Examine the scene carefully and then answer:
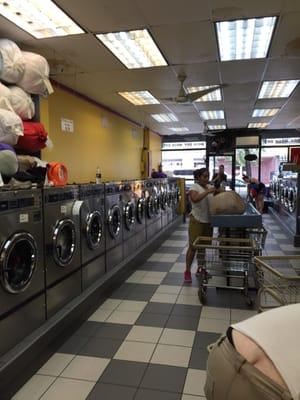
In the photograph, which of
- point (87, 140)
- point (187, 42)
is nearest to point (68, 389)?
point (187, 42)

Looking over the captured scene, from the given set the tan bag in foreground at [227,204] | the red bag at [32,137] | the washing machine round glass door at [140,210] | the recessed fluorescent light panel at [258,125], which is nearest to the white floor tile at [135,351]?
the tan bag in foreground at [227,204]

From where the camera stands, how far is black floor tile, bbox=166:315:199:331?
3230mm

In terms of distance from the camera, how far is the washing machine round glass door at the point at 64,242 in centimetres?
298

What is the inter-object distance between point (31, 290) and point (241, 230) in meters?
2.66

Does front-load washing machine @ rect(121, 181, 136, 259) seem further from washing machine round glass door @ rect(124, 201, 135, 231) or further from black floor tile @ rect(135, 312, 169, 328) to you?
black floor tile @ rect(135, 312, 169, 328)

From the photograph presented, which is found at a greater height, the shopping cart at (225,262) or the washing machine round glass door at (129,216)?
the washing machine round glass door at (129,216)

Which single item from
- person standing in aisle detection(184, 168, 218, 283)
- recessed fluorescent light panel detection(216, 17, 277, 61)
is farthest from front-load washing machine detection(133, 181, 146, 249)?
recessed fluorescent light panel detection(216, 17, 277, 61)

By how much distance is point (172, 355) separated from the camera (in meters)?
2.74

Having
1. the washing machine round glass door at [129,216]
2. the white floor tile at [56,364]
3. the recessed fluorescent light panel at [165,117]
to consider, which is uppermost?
the recessed fluorescent light panel at [165,117]

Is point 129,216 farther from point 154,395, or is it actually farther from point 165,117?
point 165,117

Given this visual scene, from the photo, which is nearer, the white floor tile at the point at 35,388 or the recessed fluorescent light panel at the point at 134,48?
the white floor tile at the point at 35,388

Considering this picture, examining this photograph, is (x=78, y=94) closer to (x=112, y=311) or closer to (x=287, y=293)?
(x=112, y=311)

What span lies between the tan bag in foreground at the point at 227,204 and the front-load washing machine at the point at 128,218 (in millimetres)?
1351

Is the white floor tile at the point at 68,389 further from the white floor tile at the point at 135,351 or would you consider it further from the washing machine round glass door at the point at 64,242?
the washing machine round glass door at the point at 64,242
